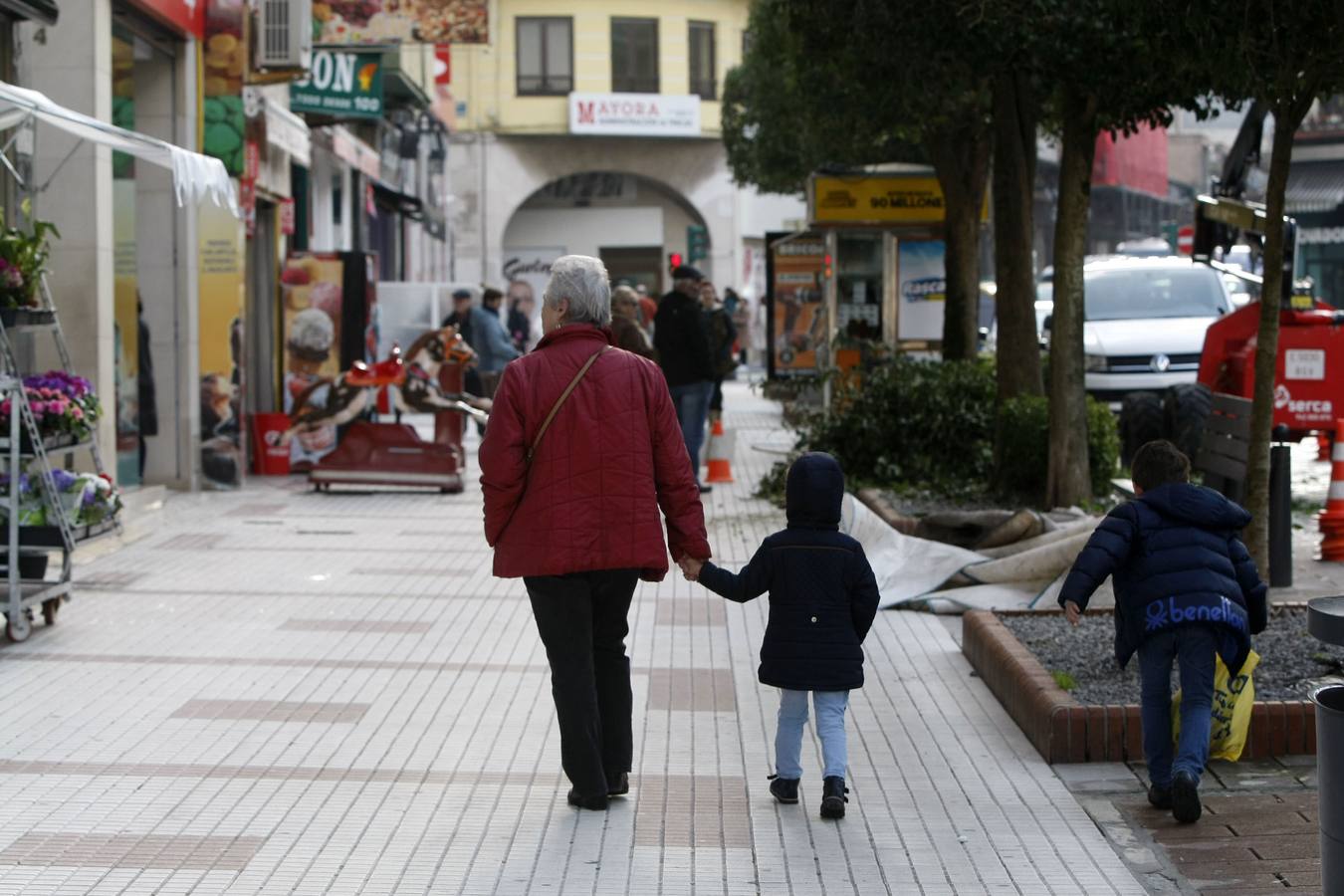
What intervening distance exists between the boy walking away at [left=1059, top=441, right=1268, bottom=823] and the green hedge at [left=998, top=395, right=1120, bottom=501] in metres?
7.01

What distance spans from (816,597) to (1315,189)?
48641 mm

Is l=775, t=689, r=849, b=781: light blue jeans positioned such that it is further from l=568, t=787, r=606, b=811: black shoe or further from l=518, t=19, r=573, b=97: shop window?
l=518, t=19, r=573, b=97: shop window

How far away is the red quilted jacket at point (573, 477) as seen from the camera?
5.88 meters

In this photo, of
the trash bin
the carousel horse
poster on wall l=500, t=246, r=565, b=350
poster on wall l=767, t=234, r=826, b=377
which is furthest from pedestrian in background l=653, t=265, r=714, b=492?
poster on wall l=500, t=246, r=565, b=350

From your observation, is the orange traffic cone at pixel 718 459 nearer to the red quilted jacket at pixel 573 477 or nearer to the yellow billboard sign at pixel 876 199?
the yellow billboard sign at pixel 876 199

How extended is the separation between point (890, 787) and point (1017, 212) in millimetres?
8214

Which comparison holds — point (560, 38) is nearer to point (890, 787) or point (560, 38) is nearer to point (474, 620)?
point (474, 620)

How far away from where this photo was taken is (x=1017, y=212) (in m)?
14.0

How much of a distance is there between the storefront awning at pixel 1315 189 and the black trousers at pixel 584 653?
153 ft

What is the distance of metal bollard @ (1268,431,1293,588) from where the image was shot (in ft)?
33.6

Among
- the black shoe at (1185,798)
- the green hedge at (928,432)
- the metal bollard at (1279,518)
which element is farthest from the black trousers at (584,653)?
the green hedge at (928,432)

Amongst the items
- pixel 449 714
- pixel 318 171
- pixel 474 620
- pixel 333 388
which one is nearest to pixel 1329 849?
pixel 449 714

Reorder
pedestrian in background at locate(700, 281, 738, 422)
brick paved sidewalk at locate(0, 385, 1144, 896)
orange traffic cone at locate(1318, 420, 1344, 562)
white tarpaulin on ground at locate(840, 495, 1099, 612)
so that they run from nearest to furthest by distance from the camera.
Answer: brick paved sidewalk at locate(0, 385, 1144, 896) < white tarpaulin on ground at locate(840, 495, 1099, 612) < orange traffic cone at locate(1318, 420, 1344, 562) < pedestrian in background at locate(700, 281, 738, 422)

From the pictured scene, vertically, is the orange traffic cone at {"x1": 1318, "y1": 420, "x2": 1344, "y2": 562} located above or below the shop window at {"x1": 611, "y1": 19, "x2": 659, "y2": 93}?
below
